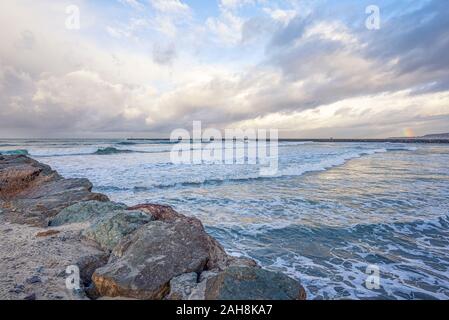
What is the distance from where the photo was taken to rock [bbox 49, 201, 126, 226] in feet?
17.3

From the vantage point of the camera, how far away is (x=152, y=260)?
3.15 m

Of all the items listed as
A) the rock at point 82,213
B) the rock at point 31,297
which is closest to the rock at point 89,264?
the rock at point 31,297

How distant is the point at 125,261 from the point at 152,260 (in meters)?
0.34

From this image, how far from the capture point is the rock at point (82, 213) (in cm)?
526

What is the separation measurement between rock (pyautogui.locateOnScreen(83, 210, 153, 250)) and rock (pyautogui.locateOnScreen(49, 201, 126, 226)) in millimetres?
636

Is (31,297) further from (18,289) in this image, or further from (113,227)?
(113,227)

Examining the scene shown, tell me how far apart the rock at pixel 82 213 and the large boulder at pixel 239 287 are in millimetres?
2921

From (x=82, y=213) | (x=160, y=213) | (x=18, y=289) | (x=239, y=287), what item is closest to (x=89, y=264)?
(x=18, y=289)

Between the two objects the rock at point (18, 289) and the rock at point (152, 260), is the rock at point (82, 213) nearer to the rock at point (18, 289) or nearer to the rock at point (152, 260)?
the rock at point (152, 260)

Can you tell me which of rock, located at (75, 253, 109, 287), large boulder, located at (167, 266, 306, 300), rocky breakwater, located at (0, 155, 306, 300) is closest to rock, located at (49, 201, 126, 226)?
rocky breakwater, located at (0, 155, 306, 300)

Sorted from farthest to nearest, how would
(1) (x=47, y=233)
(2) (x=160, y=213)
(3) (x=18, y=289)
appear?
(2) (x=160, y=213)
(1) (x=47, y=233)
(3) (x=18, y=289)

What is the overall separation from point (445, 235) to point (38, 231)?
336 inches

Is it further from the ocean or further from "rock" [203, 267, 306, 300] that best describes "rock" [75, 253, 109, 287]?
the ocean
